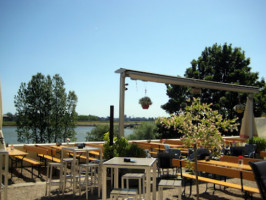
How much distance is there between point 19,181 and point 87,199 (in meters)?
2.46

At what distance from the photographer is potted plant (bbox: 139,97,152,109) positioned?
28.7ft

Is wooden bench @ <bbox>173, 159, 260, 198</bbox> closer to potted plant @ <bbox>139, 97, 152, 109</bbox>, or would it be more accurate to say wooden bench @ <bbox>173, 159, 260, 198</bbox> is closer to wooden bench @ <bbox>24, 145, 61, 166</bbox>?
potted plant @ <bbox>139, 97, 152, 109</bbox>

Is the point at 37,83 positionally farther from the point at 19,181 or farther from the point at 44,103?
the point at 19,181

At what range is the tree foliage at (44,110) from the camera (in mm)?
34656

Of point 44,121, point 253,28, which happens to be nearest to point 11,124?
point 44,121

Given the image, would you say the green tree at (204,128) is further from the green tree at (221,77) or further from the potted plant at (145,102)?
the green tree at (221,77)

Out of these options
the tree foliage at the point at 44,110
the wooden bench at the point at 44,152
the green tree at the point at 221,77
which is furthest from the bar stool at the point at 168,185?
the tree foliage at the point at 44,110

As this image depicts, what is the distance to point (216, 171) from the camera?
5.84 metres

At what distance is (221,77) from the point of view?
80.1 ft

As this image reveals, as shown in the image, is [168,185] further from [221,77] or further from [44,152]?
[221,77]

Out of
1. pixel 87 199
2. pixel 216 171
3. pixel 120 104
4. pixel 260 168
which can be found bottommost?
pixel 87 199

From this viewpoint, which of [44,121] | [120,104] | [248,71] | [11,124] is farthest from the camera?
[44,121]

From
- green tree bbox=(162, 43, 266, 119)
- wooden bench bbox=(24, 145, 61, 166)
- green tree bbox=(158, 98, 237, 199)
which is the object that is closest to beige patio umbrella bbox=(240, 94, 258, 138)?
wooden bench bbox=(24, 145, 61, 166)

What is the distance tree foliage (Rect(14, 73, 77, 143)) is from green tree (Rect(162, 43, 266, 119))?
15969mm
